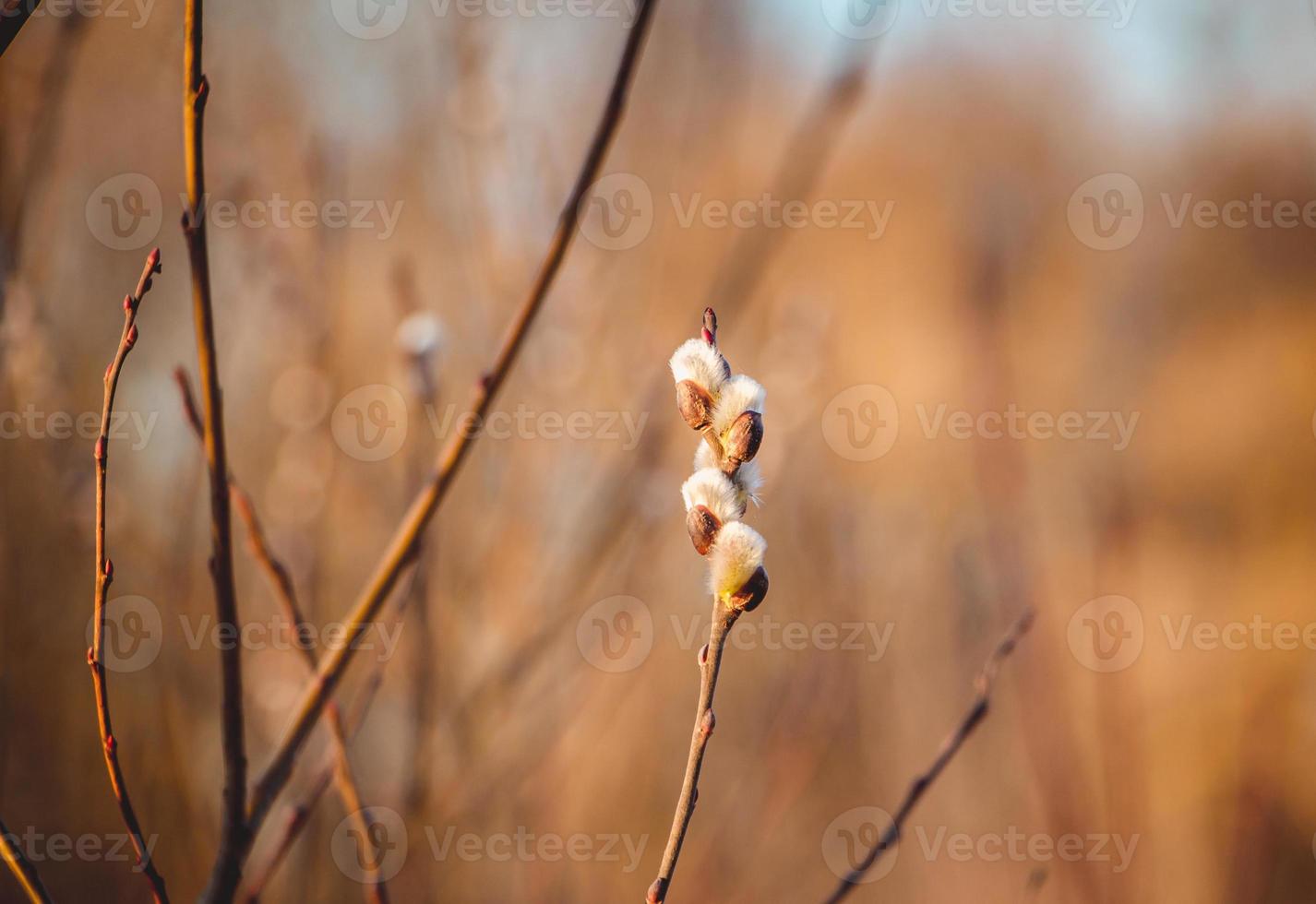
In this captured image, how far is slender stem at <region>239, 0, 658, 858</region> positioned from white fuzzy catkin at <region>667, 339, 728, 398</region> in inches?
4.9

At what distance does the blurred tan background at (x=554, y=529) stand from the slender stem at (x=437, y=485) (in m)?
0.36

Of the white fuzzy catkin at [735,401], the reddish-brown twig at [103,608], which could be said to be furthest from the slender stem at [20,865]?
the white fuzzy catkin at [735,401]

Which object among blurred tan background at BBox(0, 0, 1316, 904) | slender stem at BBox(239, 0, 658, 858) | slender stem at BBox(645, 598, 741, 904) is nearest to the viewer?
slender stem at BBox(645, 598, 741, 904)

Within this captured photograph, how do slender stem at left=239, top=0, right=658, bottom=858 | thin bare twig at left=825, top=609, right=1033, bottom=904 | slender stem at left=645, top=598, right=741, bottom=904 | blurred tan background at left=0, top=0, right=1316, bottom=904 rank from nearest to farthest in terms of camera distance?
1. slender stem at left=645, top=598, right=741, bottom=904
2. slender stem at left=239, top=0, right=658, bottom=858
3. thin bare twig at left=825, top=609, right=1033, bottom=904
4. blurred tan background at left=0, top=0, right=1316, bottom=904

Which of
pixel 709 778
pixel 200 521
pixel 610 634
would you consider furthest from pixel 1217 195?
pixel 200 521

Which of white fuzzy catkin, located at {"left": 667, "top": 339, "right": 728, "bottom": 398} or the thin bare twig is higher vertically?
white fuzzy catkin, located at {"left": 667, "top": 339, "right": 728, "bottom": 398}

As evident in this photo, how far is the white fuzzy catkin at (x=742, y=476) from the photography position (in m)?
0.61

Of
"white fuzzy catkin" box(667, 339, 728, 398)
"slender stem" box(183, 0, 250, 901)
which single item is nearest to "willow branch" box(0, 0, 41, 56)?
"slender stem" box(183, 0, 250, 901)

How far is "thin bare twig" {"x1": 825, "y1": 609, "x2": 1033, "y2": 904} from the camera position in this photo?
755mm

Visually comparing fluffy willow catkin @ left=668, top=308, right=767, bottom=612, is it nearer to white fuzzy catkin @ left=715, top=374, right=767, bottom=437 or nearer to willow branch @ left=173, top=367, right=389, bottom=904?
white fuzzy catkin @ left=715, top=374, right=767, bottom=437

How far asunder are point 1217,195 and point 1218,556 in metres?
2.94

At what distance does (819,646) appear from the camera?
205 centimetres

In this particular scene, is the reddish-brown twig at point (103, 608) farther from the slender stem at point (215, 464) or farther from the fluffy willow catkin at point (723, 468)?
the fluffy willow catkin at point (723, 468)

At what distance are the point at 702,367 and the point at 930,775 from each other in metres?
0.50
